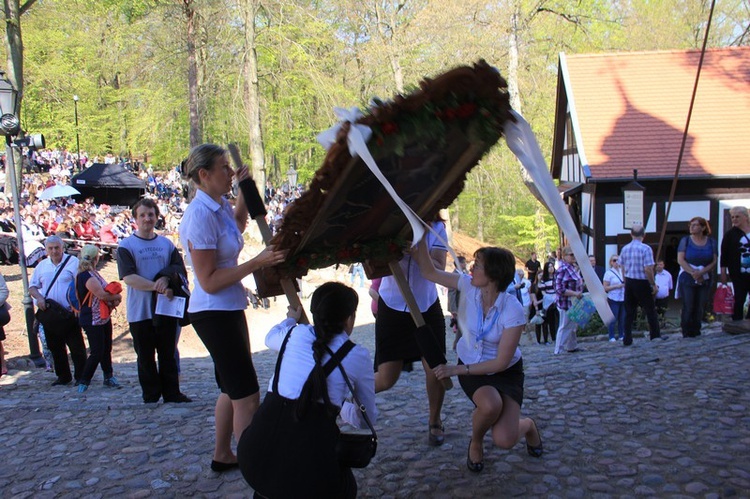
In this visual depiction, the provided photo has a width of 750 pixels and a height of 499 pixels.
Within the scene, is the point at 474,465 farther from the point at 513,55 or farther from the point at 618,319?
the point at 513,55

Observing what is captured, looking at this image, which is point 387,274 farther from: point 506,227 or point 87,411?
point 506,227

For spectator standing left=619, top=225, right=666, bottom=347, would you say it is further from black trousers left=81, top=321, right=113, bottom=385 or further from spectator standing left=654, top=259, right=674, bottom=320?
black trousers left=81, top=321, right=113, bottom=385

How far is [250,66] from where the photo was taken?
74.9ft

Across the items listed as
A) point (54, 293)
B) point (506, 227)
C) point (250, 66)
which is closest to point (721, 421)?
point (54, 293)

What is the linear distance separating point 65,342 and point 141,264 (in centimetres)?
224

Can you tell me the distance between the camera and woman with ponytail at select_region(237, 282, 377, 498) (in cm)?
317

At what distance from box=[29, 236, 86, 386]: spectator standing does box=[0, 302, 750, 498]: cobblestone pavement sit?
57cm

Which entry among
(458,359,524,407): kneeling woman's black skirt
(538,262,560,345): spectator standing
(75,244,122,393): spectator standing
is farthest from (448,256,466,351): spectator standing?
(538,262,560,345): spectator standing

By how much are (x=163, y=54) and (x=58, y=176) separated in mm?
8490

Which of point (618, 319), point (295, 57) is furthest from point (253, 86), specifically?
point (618, 319)

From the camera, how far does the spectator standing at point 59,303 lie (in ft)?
25.4

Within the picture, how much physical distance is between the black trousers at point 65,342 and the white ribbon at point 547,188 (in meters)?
6.18

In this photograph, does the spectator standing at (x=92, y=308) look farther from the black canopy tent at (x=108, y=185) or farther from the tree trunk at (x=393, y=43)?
the black canopy tent at (x=108, y=185)

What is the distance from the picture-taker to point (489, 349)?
4.38 meters
